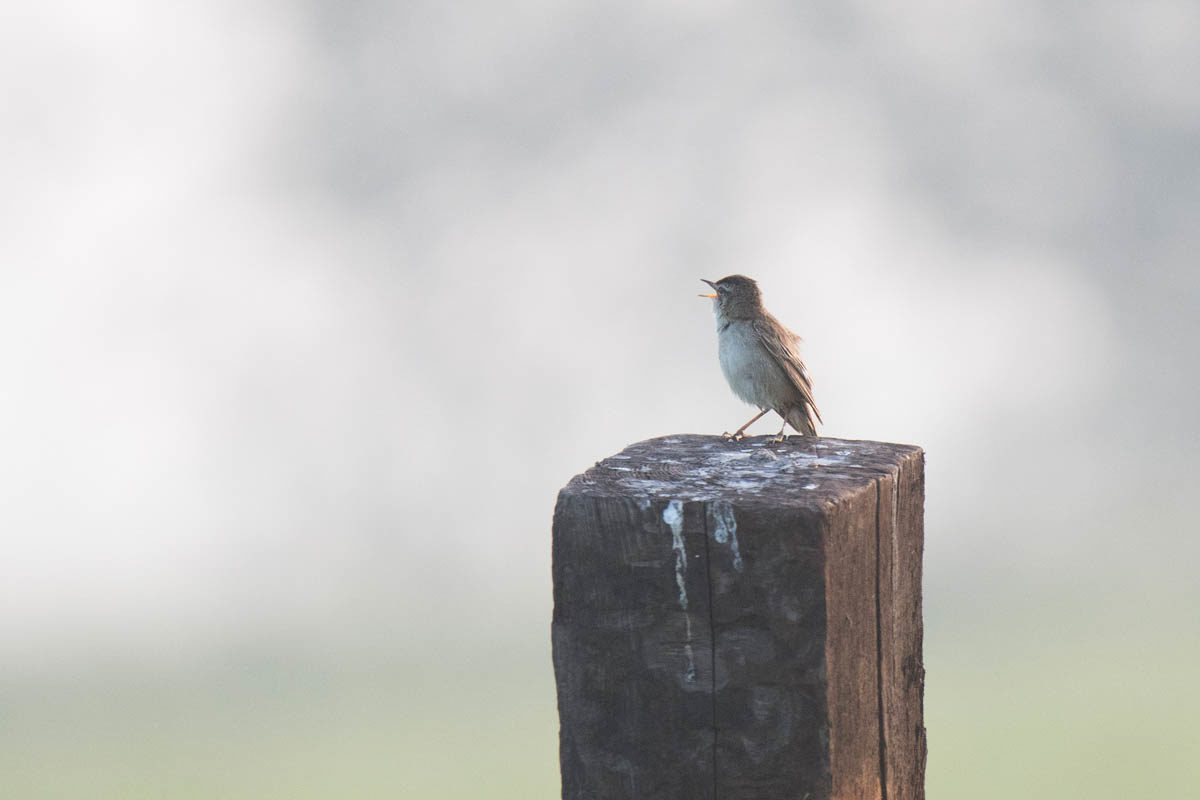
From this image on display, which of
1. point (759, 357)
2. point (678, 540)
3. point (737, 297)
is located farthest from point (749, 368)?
point (678, 540)

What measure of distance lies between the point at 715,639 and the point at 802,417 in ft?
12.8

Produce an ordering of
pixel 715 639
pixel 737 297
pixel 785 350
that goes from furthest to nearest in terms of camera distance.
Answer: pixel 737 297
pixel 785 350
pixel 715 639

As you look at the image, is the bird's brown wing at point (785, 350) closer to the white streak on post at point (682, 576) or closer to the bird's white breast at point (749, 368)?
→ the bird's white breast at point (749, 368)

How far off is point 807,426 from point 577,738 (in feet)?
12.8

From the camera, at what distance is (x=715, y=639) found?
3076 millimetres

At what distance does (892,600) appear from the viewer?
11.5 ft

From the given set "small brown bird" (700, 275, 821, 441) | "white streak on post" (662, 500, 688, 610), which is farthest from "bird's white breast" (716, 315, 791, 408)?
"white streak on post" (662, 500, 688, 610)

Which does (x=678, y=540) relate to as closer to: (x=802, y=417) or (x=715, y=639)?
(x=715, y=639)

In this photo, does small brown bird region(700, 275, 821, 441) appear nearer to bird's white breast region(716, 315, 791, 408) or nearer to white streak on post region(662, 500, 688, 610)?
bird's white breast region(716, 315, 791, 408)

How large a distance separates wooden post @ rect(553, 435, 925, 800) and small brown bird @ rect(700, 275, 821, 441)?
3.26 m

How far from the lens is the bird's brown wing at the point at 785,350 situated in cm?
657

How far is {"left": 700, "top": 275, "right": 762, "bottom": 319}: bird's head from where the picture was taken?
677 cm

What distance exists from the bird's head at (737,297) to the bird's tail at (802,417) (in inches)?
22.1

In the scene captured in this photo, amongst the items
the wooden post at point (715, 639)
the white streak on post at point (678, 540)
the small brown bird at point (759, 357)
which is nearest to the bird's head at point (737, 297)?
the small brown bird at point (759, 357)
